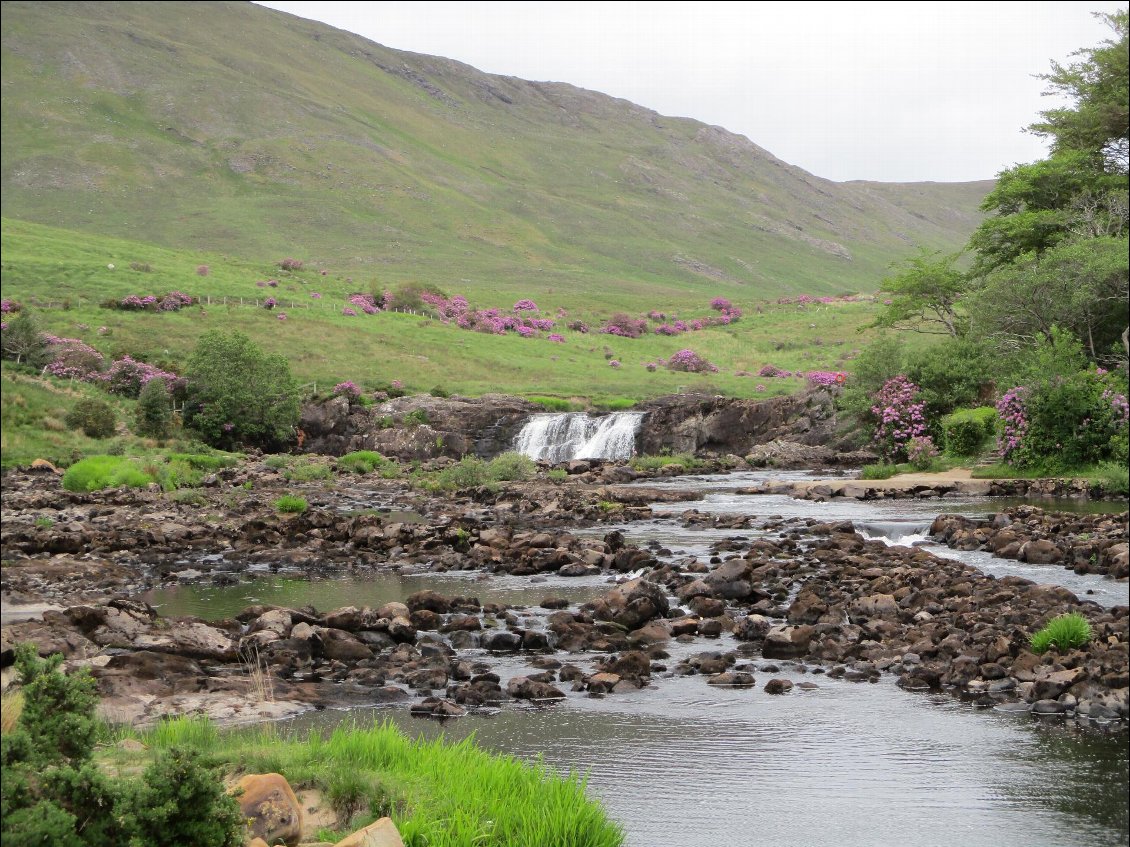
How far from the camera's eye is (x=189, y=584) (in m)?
21.7

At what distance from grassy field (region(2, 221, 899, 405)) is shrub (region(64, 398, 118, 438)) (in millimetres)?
14482

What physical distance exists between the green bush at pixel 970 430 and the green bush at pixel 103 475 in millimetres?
31336

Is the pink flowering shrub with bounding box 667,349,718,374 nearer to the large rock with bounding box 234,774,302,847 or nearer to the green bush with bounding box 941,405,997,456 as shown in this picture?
the green bush with bounding box 941,405,997,456

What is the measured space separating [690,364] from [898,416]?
39.2 metres

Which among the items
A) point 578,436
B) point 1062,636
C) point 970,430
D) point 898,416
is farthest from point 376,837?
point 578,436

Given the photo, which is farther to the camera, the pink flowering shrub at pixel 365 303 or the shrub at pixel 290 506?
the pink flowering shrub at pixel 365 303

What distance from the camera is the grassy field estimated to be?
231 ft

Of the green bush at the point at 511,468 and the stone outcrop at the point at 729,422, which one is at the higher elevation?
the stone outcrop at the point at 729,422

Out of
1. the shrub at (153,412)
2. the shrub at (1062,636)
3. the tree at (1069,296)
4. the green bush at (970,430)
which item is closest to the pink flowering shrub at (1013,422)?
the tree at (1069,296)

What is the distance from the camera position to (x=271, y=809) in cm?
736

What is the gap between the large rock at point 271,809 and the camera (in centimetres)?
724

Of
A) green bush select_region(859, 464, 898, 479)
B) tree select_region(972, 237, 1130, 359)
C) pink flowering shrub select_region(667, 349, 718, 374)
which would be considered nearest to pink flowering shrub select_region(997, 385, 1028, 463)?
→ tree select_region(972, 237, 1130, 359)

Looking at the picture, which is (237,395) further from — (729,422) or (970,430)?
(970,430)

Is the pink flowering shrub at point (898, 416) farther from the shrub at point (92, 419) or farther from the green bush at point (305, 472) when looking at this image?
the shrub at point (92, 419)
